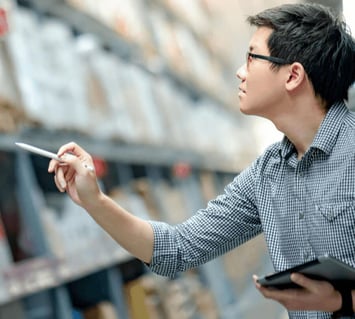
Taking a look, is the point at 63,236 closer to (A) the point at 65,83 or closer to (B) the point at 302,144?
(A) the point at 65,83

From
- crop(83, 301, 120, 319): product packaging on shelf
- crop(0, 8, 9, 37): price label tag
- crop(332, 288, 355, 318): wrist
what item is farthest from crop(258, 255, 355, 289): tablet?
crop(83, 301, 120, 319): product packaging on shelf

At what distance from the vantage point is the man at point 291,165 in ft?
4.12

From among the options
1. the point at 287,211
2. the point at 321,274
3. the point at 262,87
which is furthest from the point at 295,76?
the point at 321,274

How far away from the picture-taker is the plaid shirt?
4.06 ft

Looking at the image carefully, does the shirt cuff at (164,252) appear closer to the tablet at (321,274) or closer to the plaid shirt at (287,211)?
the plaid shirt at (287,211)

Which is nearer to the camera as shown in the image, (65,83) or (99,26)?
(65,83)

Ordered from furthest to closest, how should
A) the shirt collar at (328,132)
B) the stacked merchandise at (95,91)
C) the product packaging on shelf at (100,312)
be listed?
the product packaging on shelf at (100,312)
the stacked merchandise at (95,91)
the shirt collar at (328,132)

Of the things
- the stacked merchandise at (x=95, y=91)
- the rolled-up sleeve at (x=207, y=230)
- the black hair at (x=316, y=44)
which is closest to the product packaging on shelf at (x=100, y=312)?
the stacked merchandise at (x=95, y=91)

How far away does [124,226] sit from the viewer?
137cm

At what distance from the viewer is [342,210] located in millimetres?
1226

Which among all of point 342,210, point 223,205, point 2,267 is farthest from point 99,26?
point 342,210

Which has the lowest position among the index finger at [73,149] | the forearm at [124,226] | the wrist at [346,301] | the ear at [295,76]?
the wrist at [346,301]

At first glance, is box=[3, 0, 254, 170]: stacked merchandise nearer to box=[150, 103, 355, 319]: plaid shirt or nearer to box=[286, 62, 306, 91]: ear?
box=[150, 103, 355, 319]: plaid shirt

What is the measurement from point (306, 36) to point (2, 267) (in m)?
0.97
